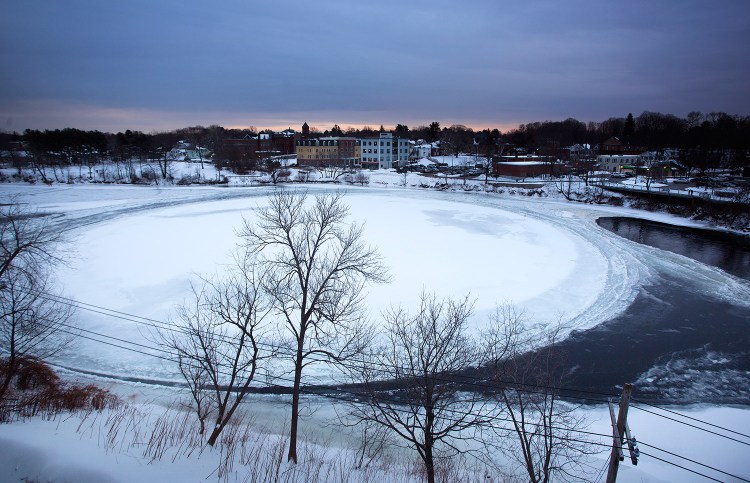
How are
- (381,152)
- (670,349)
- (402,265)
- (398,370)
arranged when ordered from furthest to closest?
(381,152), (402,265), (670,349), (398,370)

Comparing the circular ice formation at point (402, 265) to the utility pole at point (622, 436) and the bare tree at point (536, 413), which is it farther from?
the utility pole at point (622, 436)

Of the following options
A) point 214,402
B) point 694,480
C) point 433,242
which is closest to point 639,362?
point 694,480

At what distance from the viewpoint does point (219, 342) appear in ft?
46.6

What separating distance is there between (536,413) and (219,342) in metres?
10.3

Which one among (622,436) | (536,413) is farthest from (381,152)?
(622,436)

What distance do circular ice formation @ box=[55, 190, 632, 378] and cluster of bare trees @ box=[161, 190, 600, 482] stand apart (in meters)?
1.61

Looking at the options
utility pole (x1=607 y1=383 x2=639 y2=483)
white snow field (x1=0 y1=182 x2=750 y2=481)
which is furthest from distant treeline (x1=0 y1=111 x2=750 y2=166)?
utility pole (x1=607 y1=383 x2=639 y2=483)

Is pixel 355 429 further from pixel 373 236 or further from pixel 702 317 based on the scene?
pixel 373 236

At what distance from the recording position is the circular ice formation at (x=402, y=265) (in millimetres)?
17516

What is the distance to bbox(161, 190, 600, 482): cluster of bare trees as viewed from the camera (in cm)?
867

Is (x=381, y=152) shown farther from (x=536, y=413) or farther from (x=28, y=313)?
(x=536, y=413)

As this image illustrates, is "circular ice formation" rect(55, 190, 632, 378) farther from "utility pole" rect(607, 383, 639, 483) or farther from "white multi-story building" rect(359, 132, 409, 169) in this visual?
"white multi-story building" rect(359, 132, 409, 169)

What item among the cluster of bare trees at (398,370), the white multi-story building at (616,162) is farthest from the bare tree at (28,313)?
the white multi-story building at (616,162)

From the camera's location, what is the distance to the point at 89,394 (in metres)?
11.7
